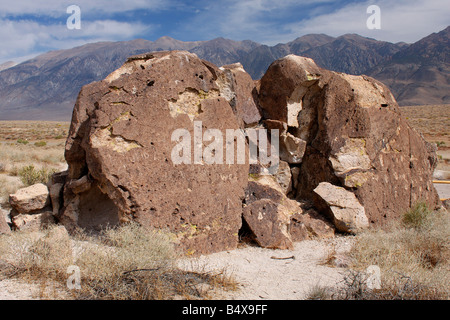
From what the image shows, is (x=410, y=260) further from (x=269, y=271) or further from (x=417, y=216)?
(x=417, y=216)

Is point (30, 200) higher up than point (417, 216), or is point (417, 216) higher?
point (30, 200)

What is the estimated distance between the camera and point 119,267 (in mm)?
3848

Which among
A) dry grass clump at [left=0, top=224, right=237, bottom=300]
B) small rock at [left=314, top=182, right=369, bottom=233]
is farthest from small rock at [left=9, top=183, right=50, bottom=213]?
small rock at [left=314, top=182, right=369, bottom=233]

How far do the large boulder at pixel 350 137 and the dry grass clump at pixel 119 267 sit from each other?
10.2 ft

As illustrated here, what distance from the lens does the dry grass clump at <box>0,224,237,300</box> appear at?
3.60 metres

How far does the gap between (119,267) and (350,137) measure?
4.86 meters

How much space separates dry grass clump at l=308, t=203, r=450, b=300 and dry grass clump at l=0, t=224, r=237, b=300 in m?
1.32

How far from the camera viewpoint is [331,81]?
725cm

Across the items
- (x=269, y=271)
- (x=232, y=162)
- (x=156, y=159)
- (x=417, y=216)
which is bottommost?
(x=269, y=271)

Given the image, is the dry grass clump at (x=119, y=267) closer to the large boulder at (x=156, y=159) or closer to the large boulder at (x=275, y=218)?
the large boulder at (x=156, y=159)

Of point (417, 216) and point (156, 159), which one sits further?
point (417, 216)

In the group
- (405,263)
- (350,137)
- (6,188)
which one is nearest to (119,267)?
(405,263)

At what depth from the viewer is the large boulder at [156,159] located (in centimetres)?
499

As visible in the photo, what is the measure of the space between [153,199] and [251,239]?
1.65m
